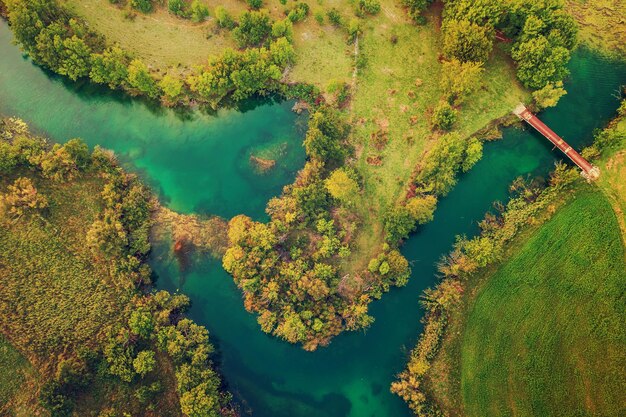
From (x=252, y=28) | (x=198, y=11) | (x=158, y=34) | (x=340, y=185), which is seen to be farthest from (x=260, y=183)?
(x=158, y=34)

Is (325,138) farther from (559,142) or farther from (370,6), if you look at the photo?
(559,142)

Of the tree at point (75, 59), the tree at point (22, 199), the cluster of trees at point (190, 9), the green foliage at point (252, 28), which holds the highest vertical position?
the green foliage at point (252, 28)

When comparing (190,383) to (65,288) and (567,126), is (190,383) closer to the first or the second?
(65,288)

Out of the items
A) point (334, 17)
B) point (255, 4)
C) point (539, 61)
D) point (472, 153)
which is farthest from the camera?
point (255, 4)

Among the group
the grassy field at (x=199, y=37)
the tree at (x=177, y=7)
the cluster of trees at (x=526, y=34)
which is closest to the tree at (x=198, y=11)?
the grassy field at (x=199, y=37)

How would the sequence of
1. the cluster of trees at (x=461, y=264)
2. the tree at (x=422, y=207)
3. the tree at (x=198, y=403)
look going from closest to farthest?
the tree at (x=198, y=403) < the cluster of trees at (x=461, y=264) < the tree at (x=422, y=207)

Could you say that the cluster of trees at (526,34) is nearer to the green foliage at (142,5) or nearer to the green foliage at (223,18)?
the green foliage at (223,18)
